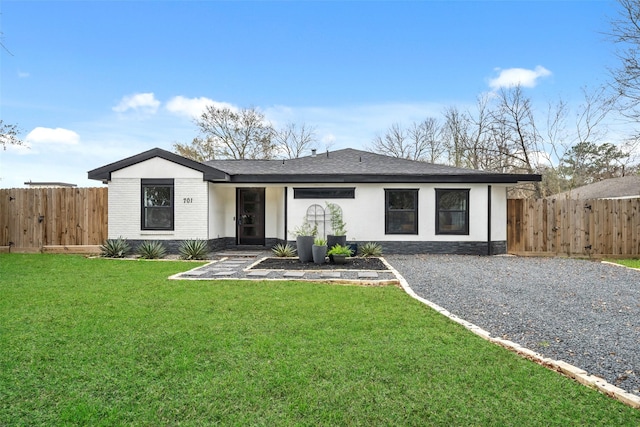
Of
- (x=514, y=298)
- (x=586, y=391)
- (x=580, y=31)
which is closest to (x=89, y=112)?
(x=514, y=298)

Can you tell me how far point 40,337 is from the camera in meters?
4.05

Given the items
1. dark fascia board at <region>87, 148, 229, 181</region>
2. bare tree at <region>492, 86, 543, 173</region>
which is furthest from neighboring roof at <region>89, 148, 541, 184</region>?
bare tree at <region>492, 86, 543, 173</region>

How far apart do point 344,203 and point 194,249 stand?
4.93 meters

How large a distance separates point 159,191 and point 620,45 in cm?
1670

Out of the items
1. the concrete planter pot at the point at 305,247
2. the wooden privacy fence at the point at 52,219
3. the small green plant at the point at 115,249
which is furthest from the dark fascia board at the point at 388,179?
the wooden privacy fence at the point at 52,219

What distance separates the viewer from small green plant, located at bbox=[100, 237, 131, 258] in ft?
38.1

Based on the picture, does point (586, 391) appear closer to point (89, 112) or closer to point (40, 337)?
point (40, 337)

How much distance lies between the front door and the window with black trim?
193 cm

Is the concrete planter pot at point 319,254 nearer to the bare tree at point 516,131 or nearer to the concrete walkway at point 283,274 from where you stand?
the concrete walkway at point 283,274

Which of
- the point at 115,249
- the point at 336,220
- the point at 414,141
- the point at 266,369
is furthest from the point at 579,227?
the point at 414,141

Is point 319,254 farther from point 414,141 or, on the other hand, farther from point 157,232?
point 414,141

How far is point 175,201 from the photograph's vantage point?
1227cm

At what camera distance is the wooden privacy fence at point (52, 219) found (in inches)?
502

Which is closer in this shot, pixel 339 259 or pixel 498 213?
pixel 339 259
